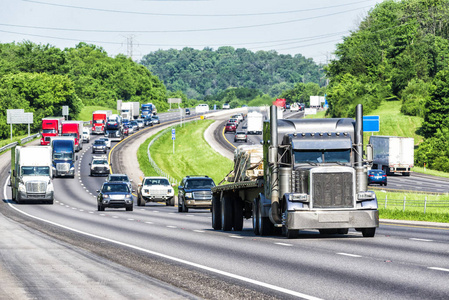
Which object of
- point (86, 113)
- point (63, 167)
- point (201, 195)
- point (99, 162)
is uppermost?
point (86, 113)

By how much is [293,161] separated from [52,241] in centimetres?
696

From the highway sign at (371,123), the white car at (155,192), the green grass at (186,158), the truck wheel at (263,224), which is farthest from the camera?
the highway sign at (371,123)

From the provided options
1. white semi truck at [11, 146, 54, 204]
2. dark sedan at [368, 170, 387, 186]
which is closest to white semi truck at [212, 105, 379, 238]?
white semi truck at [11, 146, 54, 204]

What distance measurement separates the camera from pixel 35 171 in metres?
52.9

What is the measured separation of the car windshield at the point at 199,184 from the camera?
41406 millimetres

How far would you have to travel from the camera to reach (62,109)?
157500mm

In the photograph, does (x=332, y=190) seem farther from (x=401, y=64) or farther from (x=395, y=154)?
(x=401, y=64)

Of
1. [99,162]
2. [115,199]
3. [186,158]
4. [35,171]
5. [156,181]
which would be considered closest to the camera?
[115,199]

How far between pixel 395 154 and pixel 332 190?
6640cm

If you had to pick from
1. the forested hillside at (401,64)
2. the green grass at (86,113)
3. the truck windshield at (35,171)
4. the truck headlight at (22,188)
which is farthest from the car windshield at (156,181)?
the green grass at (86,113)

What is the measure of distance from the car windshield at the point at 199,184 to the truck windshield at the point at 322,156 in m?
20.9

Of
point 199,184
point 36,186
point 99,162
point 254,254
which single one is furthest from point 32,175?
point 254,254

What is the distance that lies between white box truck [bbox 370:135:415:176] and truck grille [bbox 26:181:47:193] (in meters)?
42.5

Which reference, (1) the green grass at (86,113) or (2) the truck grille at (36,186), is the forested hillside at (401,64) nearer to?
(1) the green grass at (86,113)
